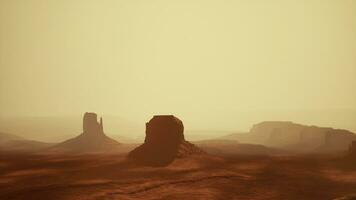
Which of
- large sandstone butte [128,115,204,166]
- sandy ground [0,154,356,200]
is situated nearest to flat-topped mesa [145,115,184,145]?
large sandstone butte [128,115,204,166]

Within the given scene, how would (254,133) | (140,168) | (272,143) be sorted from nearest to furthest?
(140,168), (272,143), (254,133)

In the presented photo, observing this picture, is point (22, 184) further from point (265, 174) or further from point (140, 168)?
point (265, 174)

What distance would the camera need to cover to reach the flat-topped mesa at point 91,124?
72.1 metres

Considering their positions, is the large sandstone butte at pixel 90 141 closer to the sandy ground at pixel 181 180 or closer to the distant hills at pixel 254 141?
the distant hills at pixel 254 141

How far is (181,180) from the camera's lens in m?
31.3

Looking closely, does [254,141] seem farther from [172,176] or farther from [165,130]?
[172,176]

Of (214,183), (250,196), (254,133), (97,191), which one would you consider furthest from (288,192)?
(254,133)

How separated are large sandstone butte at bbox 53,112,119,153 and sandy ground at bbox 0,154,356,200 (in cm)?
2709

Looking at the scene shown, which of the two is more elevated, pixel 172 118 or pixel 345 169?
pixel 172 118

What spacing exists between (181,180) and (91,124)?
45.2 metres

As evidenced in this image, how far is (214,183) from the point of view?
102 ft

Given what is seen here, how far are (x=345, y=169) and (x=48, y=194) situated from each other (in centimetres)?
3120

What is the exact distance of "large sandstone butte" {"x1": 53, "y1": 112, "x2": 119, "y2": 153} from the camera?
71562mm

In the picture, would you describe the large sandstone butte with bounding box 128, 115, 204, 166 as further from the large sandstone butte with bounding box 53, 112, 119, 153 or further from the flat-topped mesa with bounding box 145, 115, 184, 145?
the large sandstone butte with bounding box 53, 112, 119, 153
